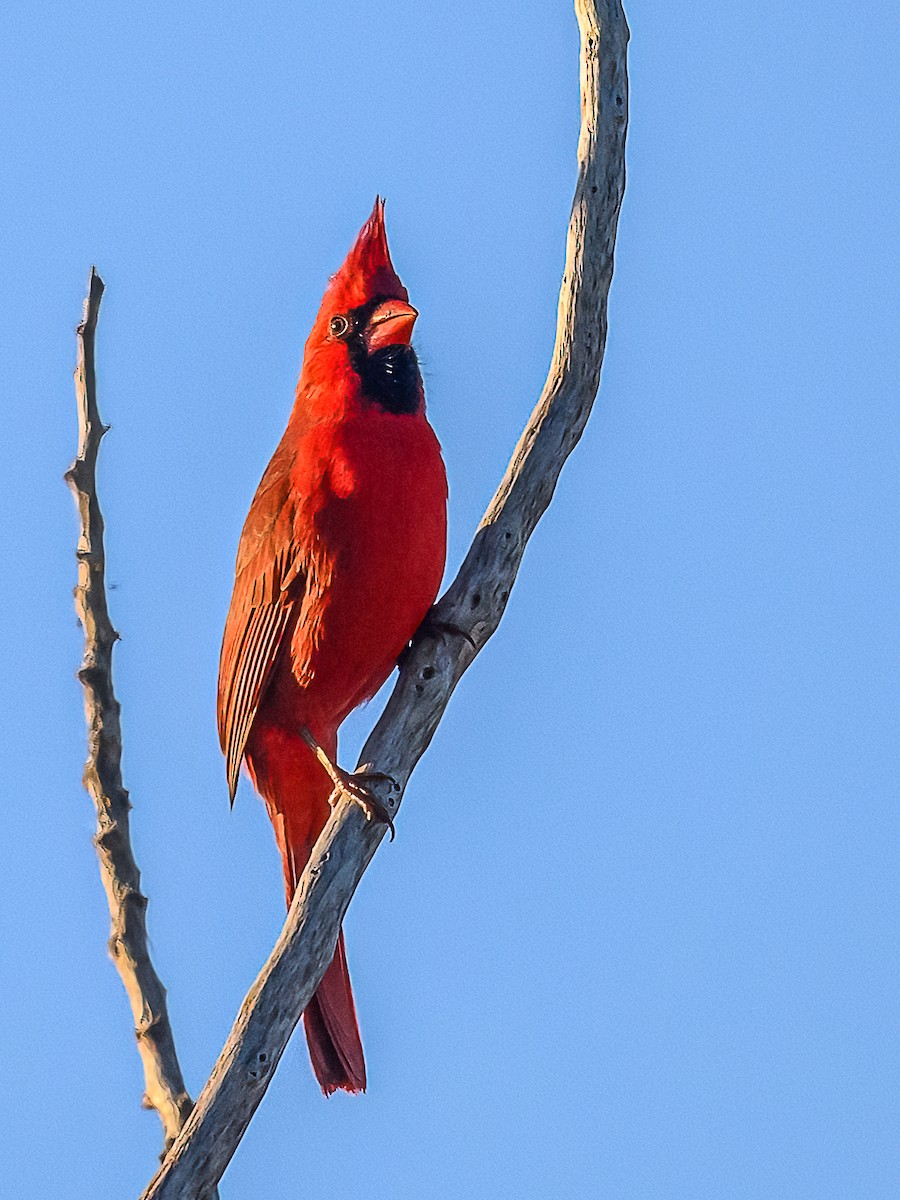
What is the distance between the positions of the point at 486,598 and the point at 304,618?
45 cm

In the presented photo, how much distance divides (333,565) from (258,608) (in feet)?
0.89

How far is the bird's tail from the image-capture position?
391 cm

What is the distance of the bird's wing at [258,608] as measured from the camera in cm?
388

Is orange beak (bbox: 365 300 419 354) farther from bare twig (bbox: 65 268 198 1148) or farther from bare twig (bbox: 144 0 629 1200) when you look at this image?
bare twig (bbox: 65 268 198 1148)

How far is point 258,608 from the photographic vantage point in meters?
3.95

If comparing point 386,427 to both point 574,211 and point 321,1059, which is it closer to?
point 574,211

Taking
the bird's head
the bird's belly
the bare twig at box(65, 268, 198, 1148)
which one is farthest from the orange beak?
the bare twig at box(65, 268, 198, 1148)

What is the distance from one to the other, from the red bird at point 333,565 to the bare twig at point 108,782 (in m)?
0.66

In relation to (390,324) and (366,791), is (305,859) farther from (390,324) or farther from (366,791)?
(390,324)

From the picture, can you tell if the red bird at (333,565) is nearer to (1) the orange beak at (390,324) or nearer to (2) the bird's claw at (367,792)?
(1) the orange beak at (390,324)

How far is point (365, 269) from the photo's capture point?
395 cm

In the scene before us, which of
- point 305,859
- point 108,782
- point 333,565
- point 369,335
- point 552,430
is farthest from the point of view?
point 305,859

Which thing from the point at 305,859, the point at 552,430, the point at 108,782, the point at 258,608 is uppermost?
the point at 552,430

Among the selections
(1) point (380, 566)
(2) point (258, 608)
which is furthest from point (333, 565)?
(2) point (258, 608)
